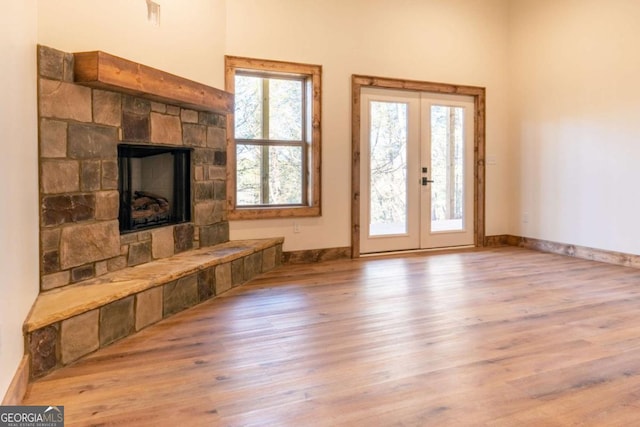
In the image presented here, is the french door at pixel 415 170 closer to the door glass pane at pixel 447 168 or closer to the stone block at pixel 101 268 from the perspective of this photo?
the door glass pane at pixel 447 168

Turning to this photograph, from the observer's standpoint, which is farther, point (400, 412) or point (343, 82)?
point (343, 82)

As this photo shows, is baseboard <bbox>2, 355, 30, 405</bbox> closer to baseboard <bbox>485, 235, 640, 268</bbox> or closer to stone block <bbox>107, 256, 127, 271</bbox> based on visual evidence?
stone block <bbox>107, 256, 127, 271</bbox>

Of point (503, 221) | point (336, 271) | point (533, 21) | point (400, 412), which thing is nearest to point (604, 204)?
point (503, 221)

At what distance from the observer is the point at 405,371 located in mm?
2297

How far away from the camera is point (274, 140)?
511 cm

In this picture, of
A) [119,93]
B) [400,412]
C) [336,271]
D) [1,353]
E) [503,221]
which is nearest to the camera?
[1,353]

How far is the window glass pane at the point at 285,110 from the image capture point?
16.8 ft

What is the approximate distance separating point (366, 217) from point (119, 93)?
3.12m

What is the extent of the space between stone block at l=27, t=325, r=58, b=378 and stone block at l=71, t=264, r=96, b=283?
2.25 feet

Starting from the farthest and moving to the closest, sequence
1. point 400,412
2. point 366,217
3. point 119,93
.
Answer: point 366,217, point 119,93, point 400,412

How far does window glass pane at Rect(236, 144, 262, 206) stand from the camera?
4968mm

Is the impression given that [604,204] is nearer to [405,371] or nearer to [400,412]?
[405,371]

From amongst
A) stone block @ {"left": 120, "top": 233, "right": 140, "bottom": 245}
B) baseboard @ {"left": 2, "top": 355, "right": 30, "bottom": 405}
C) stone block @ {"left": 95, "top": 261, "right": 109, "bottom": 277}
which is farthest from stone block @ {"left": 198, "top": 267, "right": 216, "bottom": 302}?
baseboard @ {"left": 2, "top": 355, "right": 30, "bottom": 405}
